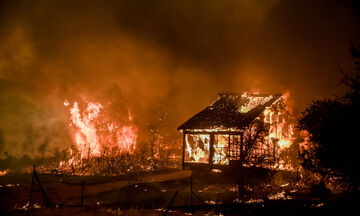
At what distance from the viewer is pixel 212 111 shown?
98.8 ft

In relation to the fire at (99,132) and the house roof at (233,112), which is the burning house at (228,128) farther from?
the fire at (99,132)

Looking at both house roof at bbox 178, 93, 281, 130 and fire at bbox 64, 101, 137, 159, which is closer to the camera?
house roof at bbox 178, 93, 281, 130

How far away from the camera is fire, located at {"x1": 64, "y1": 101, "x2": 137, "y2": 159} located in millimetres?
37531

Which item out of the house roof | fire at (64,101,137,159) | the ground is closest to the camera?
the ground

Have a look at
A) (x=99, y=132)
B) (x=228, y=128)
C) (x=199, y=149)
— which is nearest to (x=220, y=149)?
(x=199, y=149)

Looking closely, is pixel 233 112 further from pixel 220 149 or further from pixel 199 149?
pixel 199 149

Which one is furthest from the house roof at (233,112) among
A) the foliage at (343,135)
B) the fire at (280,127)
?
the foliage at (343,135)

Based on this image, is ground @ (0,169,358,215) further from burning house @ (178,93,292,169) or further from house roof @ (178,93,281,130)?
house roof @ (178,93,281,130)

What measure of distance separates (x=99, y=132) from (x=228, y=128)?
19062 mm

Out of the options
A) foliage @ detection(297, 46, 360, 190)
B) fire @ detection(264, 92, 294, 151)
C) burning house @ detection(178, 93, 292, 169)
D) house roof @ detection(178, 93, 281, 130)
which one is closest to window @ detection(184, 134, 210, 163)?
burning house @ detection(178, 93, 292, 169)

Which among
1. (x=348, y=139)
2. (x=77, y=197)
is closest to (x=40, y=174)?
(x=77, y=197)

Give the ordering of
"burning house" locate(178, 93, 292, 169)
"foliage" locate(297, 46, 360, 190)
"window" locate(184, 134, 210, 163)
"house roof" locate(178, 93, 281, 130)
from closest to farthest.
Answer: "foliage" locate(297, 46, 360, 190) → "house roof" locate(178, 93, 281, 130) → "burning house" locate(178, 93, 292, 169) → "window" locate(184, 134, 210, 163)

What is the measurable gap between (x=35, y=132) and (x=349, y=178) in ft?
127

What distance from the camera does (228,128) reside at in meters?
25.7
